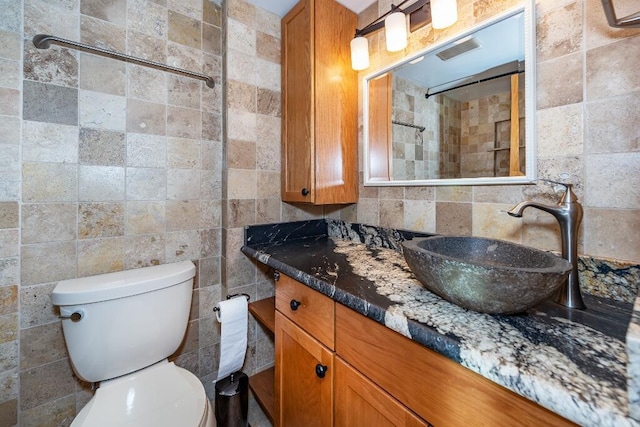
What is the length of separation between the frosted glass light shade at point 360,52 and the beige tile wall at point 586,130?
50 cm

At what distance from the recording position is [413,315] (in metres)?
0.59

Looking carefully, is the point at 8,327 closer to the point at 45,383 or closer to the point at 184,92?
the point at 45,383

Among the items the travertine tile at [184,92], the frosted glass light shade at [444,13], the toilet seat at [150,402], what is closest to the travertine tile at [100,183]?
the travertine tile at [184,92]

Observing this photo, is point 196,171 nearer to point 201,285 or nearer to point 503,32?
point 201,285

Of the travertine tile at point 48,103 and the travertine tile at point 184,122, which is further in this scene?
the travertine tile at point 184,122

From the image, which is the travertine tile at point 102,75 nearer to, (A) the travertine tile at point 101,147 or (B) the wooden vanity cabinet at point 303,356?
(A) the travertine tile at point 101,147

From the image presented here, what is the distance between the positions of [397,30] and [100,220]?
4.95 feet

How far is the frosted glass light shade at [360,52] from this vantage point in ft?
4.19

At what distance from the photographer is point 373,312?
64 centimetres

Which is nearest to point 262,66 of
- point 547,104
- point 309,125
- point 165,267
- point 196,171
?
point 309,125

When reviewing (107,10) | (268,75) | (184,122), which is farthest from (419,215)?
(107,10)

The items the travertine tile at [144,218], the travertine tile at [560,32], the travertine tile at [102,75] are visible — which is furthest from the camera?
the travertine tile at [144,218]

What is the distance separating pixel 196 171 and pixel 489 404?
139 cm

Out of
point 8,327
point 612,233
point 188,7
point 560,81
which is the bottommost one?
point 8,327
